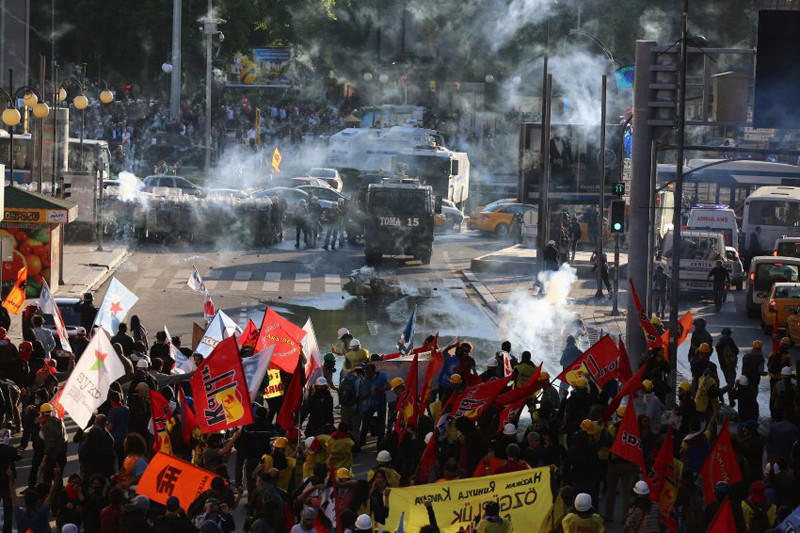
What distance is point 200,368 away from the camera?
580 inches

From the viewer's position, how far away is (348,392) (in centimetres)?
1800

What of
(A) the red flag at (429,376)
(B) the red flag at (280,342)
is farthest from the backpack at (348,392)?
(A) the red flag at (429,376)

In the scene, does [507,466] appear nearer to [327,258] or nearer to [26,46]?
[327,258]

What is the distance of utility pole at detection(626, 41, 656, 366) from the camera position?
75.5 feet

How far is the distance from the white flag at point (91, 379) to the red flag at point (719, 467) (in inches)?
247

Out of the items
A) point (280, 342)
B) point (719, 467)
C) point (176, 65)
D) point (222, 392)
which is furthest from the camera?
point (176, 65)

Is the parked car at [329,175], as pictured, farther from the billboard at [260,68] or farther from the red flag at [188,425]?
the red flag at [188,425]

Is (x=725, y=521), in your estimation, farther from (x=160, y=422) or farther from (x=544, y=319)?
(x=544, y=319)

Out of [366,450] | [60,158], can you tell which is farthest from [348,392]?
[60,158]

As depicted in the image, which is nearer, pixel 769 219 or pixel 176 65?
pixel 769 219

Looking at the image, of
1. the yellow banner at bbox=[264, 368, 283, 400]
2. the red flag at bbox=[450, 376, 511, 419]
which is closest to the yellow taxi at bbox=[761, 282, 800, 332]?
the yellow banner at bbox=[264, 368, 283, 400]

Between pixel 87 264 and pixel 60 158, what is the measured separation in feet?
18.3

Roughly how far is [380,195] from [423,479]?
25652 millimetres

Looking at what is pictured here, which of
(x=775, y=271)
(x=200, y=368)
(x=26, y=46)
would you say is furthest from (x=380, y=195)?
(x=200, y=368)
